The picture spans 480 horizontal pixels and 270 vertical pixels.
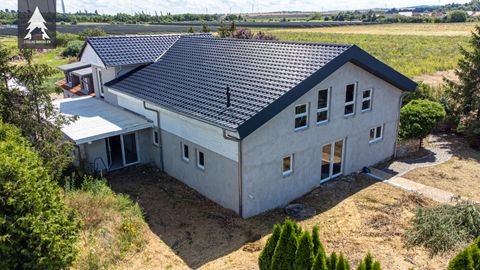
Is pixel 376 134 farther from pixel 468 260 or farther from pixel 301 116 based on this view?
pixel 468 260

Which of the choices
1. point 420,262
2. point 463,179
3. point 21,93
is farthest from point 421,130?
point 21,93

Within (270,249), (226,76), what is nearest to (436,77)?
(226,76)

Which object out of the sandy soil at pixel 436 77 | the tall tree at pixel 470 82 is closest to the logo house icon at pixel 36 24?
the sandy soil at pixel 436 77

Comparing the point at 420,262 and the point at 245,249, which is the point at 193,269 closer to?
the point at 245,249

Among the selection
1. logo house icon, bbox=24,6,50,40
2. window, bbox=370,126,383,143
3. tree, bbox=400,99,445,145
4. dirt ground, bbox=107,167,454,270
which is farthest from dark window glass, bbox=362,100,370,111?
logo house icon, bbox=24,6,50,40

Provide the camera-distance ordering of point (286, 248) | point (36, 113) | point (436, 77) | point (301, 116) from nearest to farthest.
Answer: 1. point (286, 248)
2. point (36, 113)
3. point (301, 116)
4. point (436, 77)

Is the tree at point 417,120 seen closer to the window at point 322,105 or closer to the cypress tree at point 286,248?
the window at point 322,105
